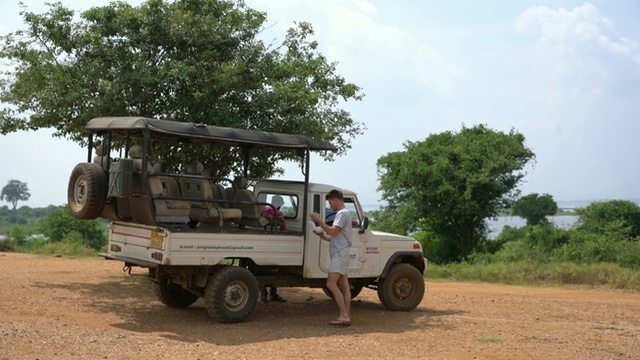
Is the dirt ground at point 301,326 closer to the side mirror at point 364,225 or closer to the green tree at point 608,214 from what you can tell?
the side mirror at point 364,225

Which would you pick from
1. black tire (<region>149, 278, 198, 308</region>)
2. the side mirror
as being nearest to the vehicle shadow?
black tire (<region>149, 278, 198, 308</region>)

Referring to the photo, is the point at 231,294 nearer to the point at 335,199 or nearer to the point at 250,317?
the point at 250,317

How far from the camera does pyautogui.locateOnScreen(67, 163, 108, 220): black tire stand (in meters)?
10.7

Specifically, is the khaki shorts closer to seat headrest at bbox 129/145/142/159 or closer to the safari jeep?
the safari jeep

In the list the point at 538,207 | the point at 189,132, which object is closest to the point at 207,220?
the point at 189,132

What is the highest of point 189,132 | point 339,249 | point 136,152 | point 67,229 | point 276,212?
point 189,132

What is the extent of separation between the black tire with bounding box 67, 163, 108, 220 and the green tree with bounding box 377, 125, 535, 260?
19.2 m

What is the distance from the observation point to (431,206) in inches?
1171

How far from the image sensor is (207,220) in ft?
35.7

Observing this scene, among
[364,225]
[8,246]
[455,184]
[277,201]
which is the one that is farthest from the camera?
[455,184]

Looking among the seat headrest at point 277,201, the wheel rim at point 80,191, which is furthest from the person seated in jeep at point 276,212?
the wheel rim at point 80,191

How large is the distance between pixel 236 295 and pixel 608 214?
28.0 meters

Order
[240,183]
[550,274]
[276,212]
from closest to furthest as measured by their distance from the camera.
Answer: [276,212] < [240,183] < [550,274]

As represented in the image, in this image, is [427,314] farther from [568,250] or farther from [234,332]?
[568,250]
